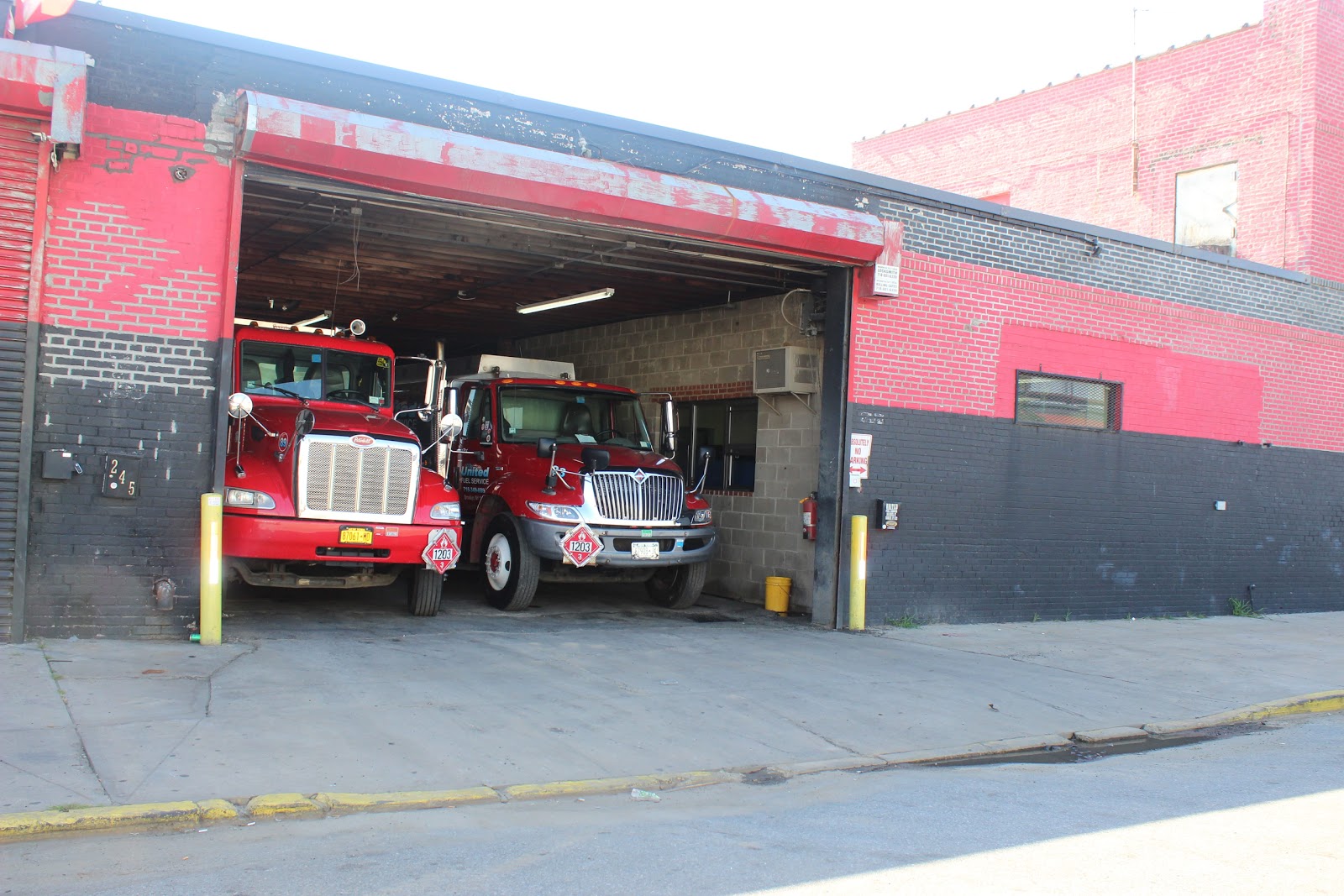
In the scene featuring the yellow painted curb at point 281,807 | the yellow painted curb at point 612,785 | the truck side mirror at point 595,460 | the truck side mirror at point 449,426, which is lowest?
the yellow painted curb at point 612,785

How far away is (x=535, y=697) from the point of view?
8.21m

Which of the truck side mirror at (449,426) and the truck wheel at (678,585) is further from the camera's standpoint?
the truck wheel at (678,585)

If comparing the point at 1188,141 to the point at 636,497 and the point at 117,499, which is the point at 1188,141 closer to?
the point at 636,497

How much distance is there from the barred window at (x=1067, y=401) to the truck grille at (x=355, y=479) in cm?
755

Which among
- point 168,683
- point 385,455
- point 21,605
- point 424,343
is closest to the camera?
point 168,683

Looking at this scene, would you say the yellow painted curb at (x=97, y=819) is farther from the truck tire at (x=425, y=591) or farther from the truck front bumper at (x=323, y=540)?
the truck tire at (x=425, y=591)

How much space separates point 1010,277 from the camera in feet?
45.5

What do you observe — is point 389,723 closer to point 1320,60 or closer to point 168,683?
point 168,683

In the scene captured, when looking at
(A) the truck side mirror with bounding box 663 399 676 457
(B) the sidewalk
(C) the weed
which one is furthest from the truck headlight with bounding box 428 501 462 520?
(C) the weed

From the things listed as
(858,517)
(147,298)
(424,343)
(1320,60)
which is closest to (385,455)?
(147,298)

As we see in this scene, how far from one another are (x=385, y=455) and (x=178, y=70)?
12.1 feet

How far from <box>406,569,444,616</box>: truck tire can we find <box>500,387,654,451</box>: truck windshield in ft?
7.83

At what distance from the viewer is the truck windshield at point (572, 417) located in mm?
13484

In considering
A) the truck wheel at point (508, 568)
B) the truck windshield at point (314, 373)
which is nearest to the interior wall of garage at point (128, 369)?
the truck windshield at point (314, 373)
